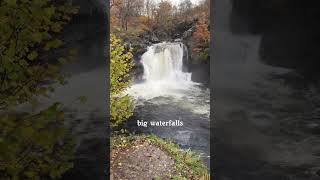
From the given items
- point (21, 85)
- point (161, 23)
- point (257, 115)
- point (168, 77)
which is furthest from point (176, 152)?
point (21, 85)

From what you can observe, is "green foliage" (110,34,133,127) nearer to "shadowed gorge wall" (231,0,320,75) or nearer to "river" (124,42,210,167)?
"river" (124,42,210,167)

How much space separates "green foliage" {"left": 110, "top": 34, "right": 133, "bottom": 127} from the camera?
5.37 metres

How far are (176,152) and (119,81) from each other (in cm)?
100

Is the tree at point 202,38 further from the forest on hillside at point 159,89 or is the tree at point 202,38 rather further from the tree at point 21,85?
the tree at point 21,85

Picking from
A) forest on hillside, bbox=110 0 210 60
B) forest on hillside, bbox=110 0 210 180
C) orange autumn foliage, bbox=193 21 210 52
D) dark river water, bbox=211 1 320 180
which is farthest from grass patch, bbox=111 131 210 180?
orange autumn foliage, bbox=193 21 210 52

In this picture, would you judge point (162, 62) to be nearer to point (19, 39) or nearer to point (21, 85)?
point (21, 85)

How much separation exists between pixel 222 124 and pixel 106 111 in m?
1.26

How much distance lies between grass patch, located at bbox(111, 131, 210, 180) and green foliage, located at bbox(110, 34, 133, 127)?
8.0 inches

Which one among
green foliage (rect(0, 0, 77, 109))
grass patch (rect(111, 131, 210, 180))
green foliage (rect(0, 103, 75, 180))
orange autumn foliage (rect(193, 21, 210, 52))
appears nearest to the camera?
green foliage (rect(0, 103, 75, 180))

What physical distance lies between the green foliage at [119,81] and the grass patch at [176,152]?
20 centimetres

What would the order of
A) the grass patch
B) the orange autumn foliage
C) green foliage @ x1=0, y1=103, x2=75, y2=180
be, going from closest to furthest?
green foliage @ x1=0, y1=103, x2=75, y2=180
the orange autumn foliage
the grass patch

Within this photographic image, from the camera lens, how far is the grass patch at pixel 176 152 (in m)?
5.47

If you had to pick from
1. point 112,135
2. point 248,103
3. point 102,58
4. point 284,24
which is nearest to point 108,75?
point 102,58

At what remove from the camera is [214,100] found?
5402mm
